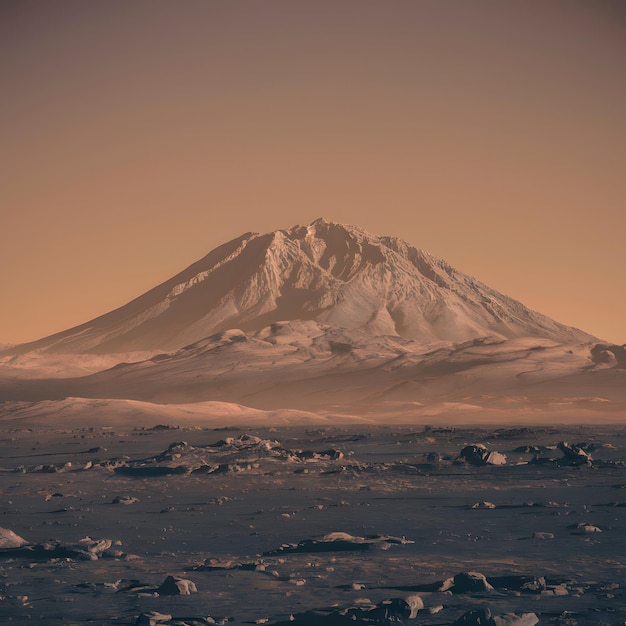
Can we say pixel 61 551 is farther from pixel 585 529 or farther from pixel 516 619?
pixel 585 529

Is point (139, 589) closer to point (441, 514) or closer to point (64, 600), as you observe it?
point (64, 600)

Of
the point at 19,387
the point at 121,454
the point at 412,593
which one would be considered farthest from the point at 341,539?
the point at 19,387

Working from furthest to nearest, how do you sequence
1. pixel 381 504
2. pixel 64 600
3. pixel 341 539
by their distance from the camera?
pixel 381 504, pixel 341 539, pixel 64 600

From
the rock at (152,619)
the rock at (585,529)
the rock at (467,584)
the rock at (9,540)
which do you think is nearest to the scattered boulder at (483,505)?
the rock at (585,529)

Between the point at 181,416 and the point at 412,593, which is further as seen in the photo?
the point at 181,416

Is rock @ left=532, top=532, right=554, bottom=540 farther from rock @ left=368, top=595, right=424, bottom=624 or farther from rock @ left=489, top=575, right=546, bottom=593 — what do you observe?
rock @ left=368, top=595, right=424, bottom=624

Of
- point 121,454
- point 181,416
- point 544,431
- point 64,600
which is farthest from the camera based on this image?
point 181,416
